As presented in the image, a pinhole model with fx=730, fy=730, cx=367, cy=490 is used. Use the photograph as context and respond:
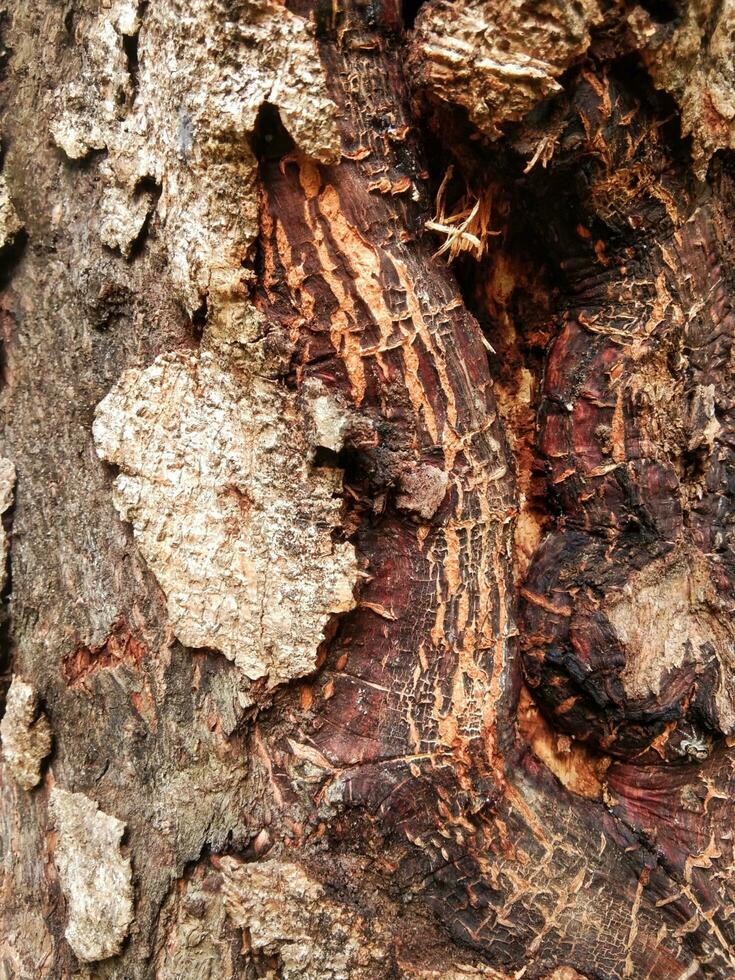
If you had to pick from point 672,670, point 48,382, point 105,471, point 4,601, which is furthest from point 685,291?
point 4,601

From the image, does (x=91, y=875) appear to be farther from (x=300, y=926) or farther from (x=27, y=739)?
(x=300, y=926)

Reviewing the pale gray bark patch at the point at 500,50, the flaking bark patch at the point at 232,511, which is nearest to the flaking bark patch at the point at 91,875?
the flaking bark patch at the point at 232,511

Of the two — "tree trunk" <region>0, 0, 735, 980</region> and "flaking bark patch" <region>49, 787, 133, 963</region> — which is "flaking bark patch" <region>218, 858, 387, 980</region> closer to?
"tree trunk" <region>0, 0, 735, 980</region>

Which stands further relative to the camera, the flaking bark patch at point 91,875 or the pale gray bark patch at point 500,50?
the flaking bark patch at point 91,875

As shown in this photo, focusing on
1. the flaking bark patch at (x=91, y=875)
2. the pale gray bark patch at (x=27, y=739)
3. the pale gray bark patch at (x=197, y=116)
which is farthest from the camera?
the pale gray bark patch at (x=27, y=739)

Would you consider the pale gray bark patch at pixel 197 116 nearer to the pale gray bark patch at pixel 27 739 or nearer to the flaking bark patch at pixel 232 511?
the flaking bark patch at pixel 232 511

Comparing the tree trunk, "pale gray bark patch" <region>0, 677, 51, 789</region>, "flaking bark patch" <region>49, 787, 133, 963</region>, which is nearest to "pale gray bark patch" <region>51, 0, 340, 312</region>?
the tree trunk
